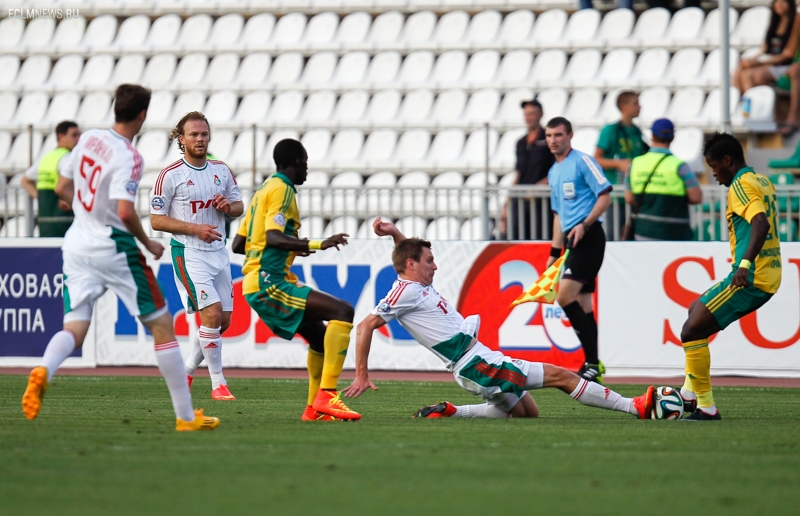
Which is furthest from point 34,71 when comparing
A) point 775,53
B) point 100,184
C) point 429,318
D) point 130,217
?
point 130,217

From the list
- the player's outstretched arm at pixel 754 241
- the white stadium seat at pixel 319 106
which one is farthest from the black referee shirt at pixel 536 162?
the white stadium seat at pixel 319 106

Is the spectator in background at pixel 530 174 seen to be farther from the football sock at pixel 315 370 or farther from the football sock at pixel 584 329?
A: the football sock at pixel 315 370

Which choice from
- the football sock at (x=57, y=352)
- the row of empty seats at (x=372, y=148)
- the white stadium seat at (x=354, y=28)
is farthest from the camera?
the white stadium seat at (x=354, y=28)

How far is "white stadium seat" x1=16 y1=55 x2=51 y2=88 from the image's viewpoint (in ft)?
74.8

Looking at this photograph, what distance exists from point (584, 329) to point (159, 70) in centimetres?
1346

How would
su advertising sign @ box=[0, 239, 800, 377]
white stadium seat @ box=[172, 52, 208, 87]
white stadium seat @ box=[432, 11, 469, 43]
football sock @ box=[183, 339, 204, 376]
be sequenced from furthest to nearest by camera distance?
white stadium seat @ box=[172, 52, 208, 87] → white stadium seat @ box=[432, 11, 469, 43] → su advertising sign @ box=[0, 239, 800, 377] → football sock @ box=[183, 339, 204, 376]

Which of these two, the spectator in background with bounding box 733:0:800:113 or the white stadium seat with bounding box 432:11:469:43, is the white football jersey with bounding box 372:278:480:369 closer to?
the spectator in background with bounding box 733:0:800:113

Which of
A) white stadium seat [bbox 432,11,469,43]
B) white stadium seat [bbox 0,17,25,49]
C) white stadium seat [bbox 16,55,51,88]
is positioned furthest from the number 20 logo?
white stadium seat [bbox 0,17,25,49]

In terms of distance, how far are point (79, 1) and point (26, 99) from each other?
2.88 metres

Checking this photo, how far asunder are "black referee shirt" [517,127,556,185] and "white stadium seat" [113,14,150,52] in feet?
36.4

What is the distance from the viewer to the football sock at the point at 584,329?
10.8 m

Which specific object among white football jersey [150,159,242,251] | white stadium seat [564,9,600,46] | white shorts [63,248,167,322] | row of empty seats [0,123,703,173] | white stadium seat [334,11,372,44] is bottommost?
white shorts [63,248,167,322]

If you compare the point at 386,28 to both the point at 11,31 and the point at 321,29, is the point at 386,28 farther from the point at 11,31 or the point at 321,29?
the point at 11,31

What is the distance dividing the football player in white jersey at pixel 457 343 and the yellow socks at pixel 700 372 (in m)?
0.39
